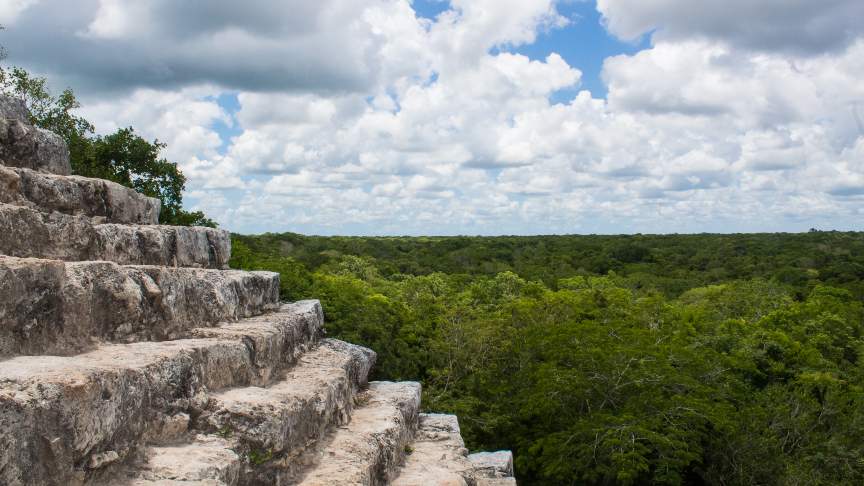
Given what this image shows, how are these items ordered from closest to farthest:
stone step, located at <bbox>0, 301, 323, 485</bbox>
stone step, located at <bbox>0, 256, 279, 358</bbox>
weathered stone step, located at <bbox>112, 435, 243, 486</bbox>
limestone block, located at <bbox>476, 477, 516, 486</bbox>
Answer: stone step, located at <bbox>0, 301, 323, 485</bbox> < weathered stone step, located at <bbox>112, 435, 243, 486</bbox> < stone step, located at <bbox>0, 256, 279, 358</bbox> < limestone block, located at <bbox>476, 477, 516, 486</bbox>

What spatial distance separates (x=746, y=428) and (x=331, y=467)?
604 inches

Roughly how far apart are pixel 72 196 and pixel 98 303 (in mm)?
2931

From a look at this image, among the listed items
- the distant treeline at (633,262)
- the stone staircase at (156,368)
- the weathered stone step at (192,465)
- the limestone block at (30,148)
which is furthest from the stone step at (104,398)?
the distant treeline at (633,262)

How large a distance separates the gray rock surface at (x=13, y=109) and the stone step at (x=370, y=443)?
8.78 meters

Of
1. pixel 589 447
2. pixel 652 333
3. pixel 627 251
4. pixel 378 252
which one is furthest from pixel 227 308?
pixel 627 251

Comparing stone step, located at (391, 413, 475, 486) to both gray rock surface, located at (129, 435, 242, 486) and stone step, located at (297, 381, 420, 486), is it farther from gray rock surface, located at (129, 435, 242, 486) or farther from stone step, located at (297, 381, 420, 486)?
gray rock surface, located at (129, 435, 242, 486)

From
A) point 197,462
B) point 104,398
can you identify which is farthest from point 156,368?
point 197,462

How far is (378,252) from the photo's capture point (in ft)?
277

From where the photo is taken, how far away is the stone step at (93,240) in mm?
7375

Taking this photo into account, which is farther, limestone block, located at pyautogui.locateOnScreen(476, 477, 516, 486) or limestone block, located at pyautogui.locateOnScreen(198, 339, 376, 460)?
limestone block, located at pyautogui.locateOnScreen(476, 477, 516, 486)

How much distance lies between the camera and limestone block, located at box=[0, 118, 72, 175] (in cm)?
951

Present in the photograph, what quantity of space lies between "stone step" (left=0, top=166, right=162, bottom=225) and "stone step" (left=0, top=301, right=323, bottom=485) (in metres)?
3.20

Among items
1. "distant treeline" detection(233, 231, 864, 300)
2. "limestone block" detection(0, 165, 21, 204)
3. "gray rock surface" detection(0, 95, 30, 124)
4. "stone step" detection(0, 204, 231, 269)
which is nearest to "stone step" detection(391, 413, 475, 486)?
"stone step" detection(0, 204, 231, 269)

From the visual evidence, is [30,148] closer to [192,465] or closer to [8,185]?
[8,185]
